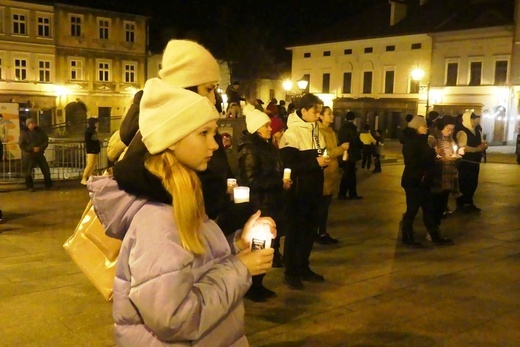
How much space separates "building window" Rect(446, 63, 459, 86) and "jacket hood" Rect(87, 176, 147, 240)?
1738 inches

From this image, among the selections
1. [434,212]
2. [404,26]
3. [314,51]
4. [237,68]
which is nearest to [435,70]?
[404,26]

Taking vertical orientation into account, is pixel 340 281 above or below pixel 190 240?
below

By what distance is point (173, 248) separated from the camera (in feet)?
6.43

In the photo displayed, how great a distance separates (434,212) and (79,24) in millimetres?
41846

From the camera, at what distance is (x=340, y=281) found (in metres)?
6.64

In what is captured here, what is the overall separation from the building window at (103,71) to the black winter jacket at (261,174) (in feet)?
141

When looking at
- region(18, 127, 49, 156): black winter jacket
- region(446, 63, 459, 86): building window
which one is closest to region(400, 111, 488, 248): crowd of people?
region(18, 127, 49, 156): black winter jacket

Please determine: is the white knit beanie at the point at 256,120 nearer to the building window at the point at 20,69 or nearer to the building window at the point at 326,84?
the building window at the point at 20,69

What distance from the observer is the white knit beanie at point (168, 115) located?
82.3 inches

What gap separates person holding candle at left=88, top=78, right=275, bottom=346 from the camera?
1964 millimetres

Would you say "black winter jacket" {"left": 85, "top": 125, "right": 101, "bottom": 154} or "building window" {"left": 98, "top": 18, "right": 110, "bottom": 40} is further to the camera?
"building window" {"left": 98, "top": 18, "right": 110, "bottom": 40}

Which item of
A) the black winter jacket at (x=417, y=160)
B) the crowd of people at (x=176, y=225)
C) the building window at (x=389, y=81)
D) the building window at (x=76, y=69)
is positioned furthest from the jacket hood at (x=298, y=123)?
the building window at (x=389, y=81)

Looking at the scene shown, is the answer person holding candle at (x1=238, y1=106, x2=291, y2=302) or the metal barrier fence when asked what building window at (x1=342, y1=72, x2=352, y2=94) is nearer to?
the metal barrier fence

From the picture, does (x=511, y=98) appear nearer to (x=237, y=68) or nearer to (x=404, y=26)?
(x=404, y=26)
